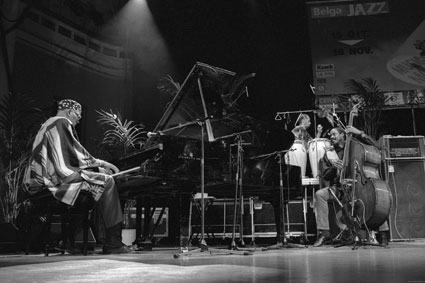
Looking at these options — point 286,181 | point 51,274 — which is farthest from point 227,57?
point 51,274

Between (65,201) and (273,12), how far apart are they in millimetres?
5841

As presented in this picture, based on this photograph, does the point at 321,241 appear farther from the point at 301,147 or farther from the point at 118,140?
the point at 118,140

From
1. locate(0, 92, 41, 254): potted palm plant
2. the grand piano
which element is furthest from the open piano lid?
locate(0, 92, 41, 254): potted palm plant

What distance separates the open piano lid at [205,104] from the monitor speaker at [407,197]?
2481mm

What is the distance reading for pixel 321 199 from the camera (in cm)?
535

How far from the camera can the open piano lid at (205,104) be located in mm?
4156

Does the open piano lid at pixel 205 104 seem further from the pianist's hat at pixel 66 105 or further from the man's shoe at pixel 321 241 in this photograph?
the man's shoe at pixel 321 241

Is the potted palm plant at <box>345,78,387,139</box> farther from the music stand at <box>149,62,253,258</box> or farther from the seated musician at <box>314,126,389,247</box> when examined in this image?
the music stand at <box>149,62,253,258</box>

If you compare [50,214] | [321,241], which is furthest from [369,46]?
[50,214]

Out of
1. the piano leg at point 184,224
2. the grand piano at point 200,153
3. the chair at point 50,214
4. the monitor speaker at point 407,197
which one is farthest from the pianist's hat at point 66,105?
the monitor speaker at point 407,197

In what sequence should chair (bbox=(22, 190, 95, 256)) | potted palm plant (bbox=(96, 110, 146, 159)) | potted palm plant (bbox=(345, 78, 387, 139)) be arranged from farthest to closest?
potted palm plant (bbox=(96, 110, 146, 159)), potted palm plant (bbox=(345, 78, 387, 139)), chair (bbox=(22, 190, 95, 256))

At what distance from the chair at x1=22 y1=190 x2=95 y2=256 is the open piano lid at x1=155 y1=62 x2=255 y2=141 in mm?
1051

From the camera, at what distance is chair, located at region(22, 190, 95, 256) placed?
13.8ft

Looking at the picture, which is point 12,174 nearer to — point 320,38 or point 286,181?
point 286,181
